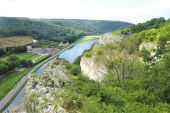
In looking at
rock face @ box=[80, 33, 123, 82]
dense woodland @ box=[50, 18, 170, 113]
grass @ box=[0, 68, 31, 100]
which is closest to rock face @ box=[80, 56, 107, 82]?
rock face @ box=[80, 33, 123, 82]

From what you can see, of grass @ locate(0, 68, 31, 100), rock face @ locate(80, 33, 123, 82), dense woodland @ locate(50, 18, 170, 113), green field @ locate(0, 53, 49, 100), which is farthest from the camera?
green field @ locate(0, 53, 49, 100)

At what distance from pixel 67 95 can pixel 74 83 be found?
8583 millimetres

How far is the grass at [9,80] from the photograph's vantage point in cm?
10066

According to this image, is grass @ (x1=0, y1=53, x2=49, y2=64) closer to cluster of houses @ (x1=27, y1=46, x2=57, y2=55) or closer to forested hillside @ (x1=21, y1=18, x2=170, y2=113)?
cluster of houses @ (x1=27, y1=46, x2=57, y2=55)

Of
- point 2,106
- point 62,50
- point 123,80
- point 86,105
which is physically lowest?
point 62,50

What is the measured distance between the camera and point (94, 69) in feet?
190

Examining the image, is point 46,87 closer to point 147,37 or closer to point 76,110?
point 76,110

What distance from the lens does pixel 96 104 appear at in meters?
27.1

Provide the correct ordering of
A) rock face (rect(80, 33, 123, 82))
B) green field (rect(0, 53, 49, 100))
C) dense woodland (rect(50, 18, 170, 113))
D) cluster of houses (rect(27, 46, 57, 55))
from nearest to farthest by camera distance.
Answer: dense woodland (rect(50, 18, 170, 113)) < rock face (rect(80, 33, 123, 82)) < green field (rect(0, 53, 49, 100)) < cluster of houses (rect(27, 46, 57, 55))

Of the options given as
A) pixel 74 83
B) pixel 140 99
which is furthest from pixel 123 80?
pixel 140 99

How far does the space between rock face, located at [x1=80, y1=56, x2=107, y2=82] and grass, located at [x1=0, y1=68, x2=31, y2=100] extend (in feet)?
122

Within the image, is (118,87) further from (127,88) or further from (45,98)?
(45,98)

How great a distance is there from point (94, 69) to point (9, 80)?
203 ft

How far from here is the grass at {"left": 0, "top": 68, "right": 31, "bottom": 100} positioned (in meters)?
101
